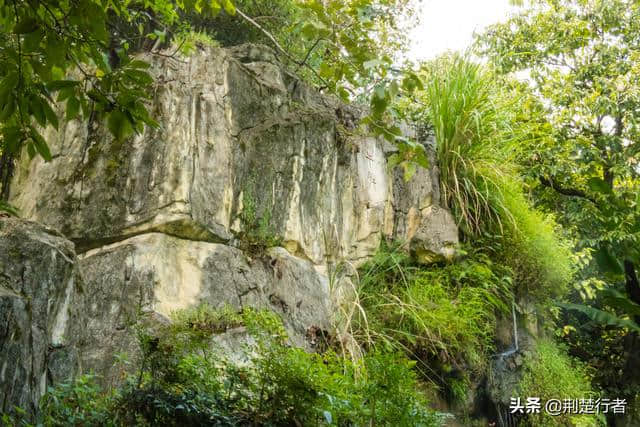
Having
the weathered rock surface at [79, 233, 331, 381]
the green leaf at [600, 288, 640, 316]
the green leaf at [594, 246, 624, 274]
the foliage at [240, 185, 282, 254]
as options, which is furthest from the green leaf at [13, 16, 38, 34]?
the green leaf at [594, 246, 624, 274]

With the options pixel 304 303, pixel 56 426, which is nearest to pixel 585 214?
pixel 304 303

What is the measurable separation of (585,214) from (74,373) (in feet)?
24.9

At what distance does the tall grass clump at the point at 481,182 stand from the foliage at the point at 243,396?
13.9ft

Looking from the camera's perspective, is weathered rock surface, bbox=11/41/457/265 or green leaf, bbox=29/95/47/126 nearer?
green leaf, bbox=29/95/47/126

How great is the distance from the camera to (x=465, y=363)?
18.7 feet

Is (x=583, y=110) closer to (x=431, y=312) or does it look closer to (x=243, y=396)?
(x=431, y=312)

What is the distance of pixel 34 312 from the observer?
2.34 meters

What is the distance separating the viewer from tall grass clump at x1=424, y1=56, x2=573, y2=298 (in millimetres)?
6531

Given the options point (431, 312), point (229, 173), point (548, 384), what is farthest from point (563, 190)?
point (229, 173)

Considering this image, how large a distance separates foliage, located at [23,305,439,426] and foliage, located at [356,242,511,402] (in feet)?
8.93

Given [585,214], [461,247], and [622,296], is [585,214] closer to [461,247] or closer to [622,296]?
[461,247]

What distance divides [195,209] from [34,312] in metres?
1.83

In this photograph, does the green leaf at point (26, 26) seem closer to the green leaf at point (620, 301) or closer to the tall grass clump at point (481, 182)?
the green leaf at point (620, 301)

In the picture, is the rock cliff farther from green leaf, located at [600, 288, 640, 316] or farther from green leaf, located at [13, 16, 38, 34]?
green leaf, located at [600, 288, 640, 316]
